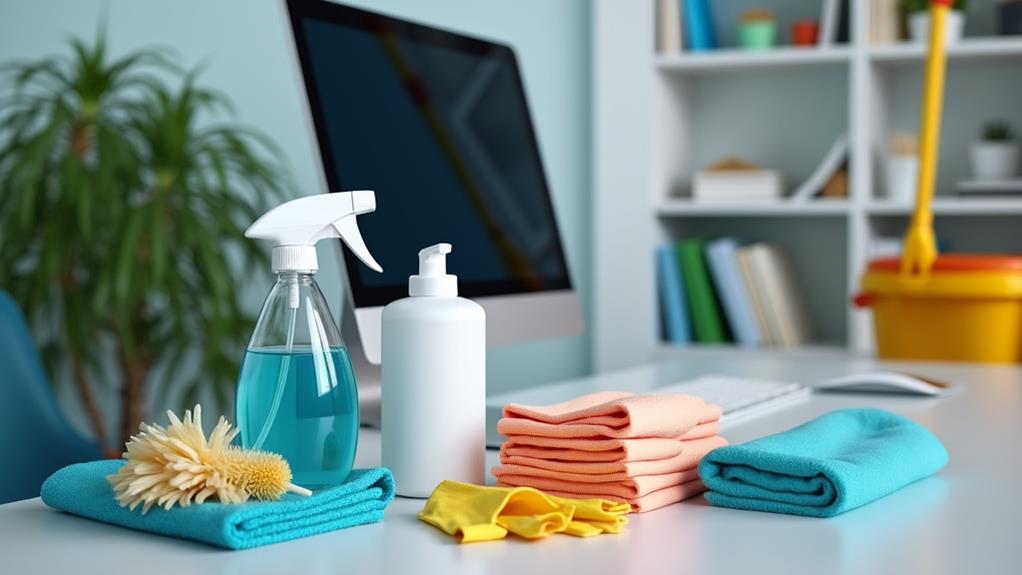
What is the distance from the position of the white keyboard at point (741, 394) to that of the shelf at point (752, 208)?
1672 mm

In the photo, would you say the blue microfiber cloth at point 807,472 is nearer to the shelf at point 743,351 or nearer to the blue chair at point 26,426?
the blue chair at point 26,426

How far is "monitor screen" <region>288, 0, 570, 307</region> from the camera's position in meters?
1.26

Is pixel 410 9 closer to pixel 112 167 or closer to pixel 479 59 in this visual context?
pixel 112 167

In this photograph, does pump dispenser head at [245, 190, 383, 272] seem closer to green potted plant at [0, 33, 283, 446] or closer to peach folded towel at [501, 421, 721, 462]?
peach folded towel at [501, 421, 721, 462]

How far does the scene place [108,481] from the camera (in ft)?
2.67

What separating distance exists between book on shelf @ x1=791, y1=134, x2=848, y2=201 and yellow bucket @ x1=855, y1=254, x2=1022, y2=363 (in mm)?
938

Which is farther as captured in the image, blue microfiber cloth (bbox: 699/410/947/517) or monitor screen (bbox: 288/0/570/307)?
monitor screen (bbox: 288/0/570/307)

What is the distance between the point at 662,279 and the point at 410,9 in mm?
1020

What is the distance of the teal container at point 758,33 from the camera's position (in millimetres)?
3246

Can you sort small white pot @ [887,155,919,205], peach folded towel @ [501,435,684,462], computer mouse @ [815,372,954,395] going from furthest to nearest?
1. small white pot @ [887,155,919,205]
2. computer mouse @ [815,372,954,395]
3. peach folded towel @ [501,435,684,462]

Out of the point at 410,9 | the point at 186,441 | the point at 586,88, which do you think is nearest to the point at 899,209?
the point at 586,88

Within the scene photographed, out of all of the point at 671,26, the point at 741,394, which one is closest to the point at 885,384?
the point at 741,394

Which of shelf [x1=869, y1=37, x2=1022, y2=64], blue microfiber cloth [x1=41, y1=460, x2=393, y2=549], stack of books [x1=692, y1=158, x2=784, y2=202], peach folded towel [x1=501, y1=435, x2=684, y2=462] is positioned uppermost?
shelf [x1=869, y1=37, x2=1022, y2=64]

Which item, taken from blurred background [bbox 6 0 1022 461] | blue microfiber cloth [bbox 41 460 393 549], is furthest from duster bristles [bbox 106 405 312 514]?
blurred background [bbox 6 0 1022 461]
